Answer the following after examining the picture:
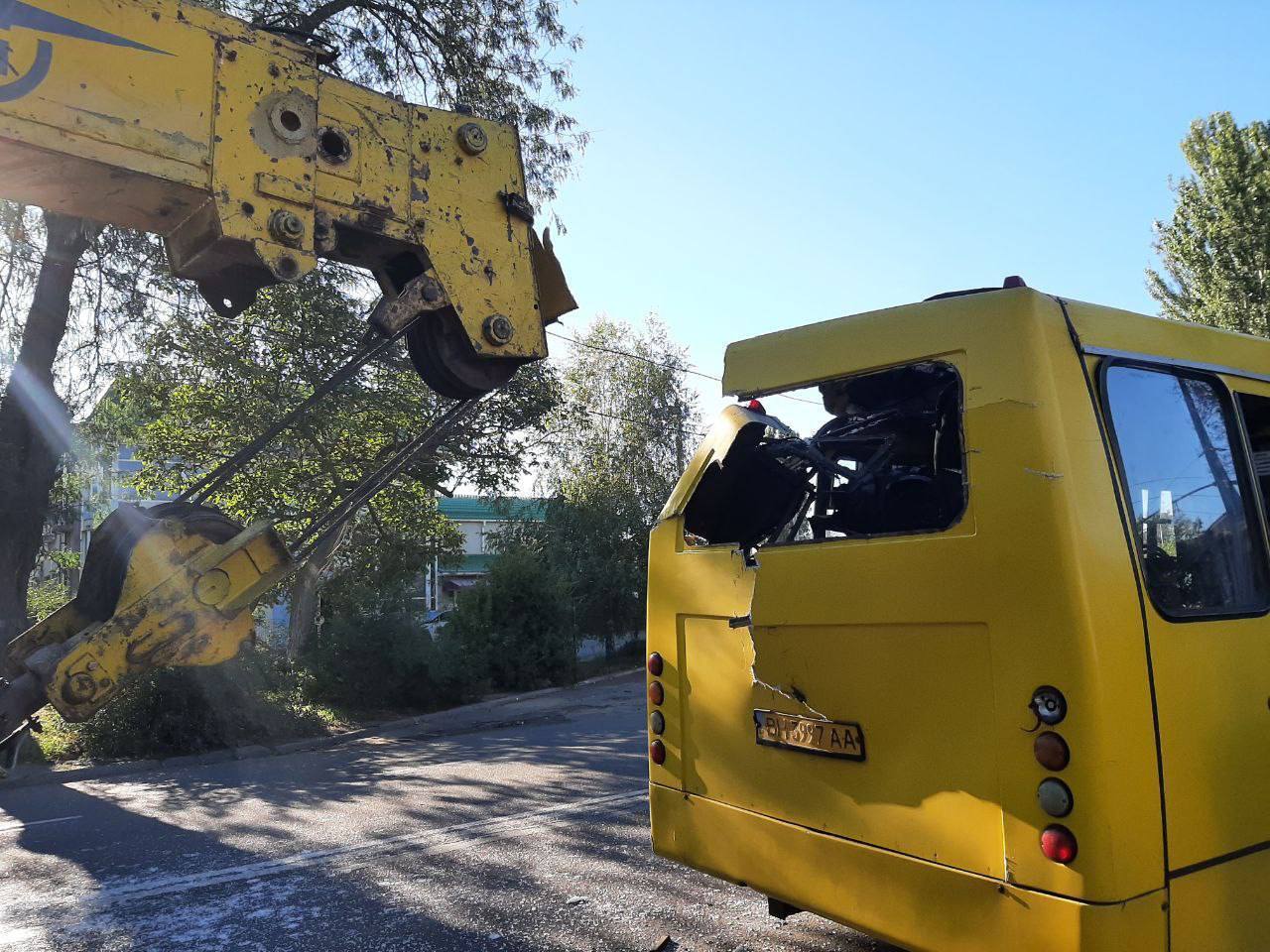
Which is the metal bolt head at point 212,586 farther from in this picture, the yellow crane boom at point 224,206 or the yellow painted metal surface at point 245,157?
the yellow painted metal surface at point 245,157

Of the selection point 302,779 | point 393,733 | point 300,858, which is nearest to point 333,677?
point 393,733

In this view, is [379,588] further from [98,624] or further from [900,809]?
[900,809]

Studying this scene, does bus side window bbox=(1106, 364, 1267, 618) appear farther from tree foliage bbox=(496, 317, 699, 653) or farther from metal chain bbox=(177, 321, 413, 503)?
tree foliage bbox=(496, 317, 699, 653)

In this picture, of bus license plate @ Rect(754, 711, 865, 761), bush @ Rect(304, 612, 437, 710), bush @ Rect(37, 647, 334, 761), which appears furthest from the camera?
bush @ Rect(304, 612, 437, 710)

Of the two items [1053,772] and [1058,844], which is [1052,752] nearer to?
[1053,772]

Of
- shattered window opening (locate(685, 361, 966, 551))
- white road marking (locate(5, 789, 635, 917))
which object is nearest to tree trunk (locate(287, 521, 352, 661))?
white road marking (locate(5, 789, 635, 917))

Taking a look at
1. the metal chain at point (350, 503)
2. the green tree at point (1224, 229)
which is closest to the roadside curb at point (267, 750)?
the metal chain at point (350, 503)

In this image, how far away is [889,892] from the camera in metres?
3.00

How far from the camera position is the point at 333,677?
13.6 metres

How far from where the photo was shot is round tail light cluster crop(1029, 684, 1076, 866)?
2.56 metres

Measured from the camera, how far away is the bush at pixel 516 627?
16281 mm

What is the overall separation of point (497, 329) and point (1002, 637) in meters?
2.22

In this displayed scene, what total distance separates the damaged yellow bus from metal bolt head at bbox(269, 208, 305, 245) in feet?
5.52

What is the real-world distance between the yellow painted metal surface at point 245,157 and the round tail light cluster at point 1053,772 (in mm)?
2320
